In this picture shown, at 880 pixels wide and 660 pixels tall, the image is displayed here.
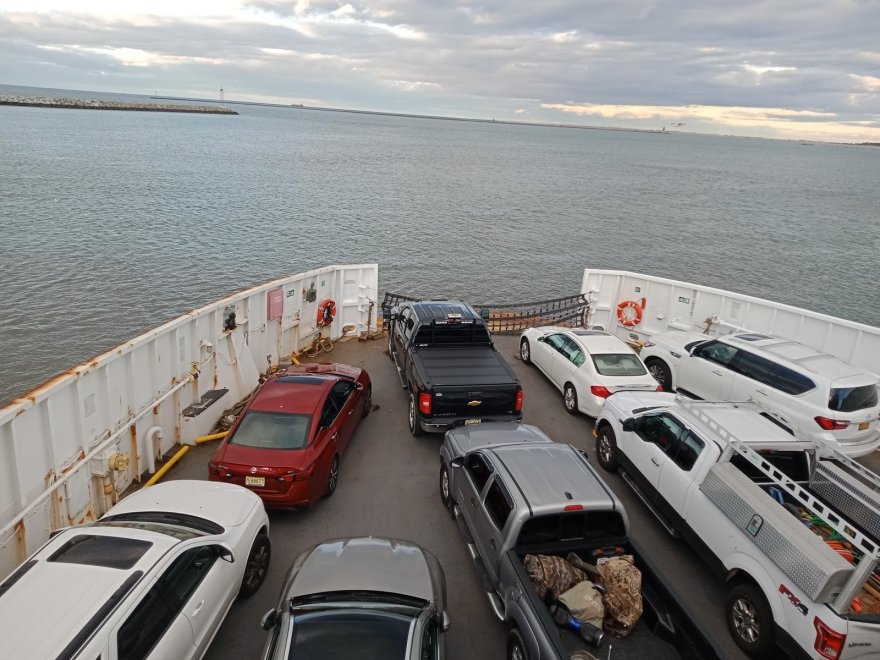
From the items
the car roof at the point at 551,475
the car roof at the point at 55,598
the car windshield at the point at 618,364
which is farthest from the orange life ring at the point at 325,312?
the car roof at the point at 55,598

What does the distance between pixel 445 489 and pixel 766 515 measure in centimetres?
389

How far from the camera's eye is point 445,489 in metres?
8.01

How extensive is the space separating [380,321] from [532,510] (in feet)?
36.3

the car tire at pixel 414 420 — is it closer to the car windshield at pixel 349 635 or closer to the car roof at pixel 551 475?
the car roof at pixel 551 475

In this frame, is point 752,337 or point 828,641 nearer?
point 828,641

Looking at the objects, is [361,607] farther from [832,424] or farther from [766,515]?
[832,424]

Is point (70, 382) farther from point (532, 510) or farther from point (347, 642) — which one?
point (532, 510)

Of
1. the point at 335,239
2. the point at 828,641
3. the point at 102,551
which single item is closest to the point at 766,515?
the point at 828,641

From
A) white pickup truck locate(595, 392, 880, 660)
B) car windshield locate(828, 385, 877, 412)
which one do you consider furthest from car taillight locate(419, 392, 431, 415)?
car windshield locate(828, 385, 877, 412)

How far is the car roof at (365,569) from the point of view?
4945 millimetres

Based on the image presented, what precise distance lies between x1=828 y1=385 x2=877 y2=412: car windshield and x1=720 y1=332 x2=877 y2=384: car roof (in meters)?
0.14

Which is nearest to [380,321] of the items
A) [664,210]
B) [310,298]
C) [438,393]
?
[310,298]

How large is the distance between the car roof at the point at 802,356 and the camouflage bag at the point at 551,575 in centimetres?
625

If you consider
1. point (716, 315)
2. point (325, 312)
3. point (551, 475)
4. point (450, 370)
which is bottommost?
point (325, 312)
